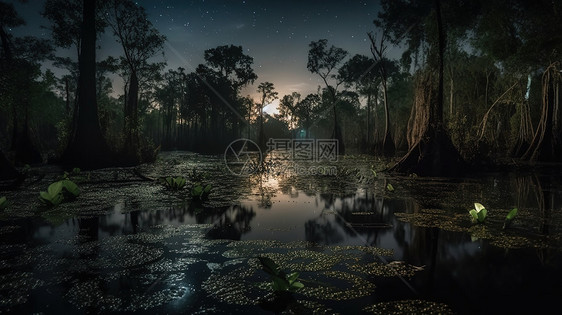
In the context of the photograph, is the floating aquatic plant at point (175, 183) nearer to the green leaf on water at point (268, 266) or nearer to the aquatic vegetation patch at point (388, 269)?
the aquatic vegetation patch at point (388, 269)

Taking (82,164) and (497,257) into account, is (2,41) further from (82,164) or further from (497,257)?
(497,257)

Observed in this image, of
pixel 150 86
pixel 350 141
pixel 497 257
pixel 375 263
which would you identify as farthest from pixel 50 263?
pixel 350 141

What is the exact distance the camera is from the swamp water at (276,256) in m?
2.27

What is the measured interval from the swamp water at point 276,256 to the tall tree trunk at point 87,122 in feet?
27.1

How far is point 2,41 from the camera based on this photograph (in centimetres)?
1683

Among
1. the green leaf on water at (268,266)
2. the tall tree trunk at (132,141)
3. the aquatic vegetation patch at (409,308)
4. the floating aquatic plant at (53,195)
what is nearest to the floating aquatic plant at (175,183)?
the floating aquatic plant at (53,195)

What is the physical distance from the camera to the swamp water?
227 cm

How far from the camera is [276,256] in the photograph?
3.31m

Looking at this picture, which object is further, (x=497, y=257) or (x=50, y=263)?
(x=497, y=257)

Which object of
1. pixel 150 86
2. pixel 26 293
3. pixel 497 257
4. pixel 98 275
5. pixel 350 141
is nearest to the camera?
pixel 26 293

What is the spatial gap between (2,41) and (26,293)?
21777 mm

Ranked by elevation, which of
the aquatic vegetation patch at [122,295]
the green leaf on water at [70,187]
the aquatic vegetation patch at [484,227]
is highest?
the green leaf on water at [70,187]

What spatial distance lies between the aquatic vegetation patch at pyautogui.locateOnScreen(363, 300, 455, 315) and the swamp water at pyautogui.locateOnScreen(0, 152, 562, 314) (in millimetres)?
14

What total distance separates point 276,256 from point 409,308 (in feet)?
5.01
